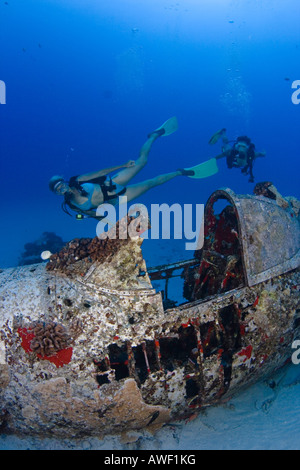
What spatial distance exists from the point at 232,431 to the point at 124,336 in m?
2.48

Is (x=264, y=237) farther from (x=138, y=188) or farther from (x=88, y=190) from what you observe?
(x=138, y=188)

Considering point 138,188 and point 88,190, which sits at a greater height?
point 138,188

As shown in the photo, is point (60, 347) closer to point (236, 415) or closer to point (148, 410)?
point (148, 410)

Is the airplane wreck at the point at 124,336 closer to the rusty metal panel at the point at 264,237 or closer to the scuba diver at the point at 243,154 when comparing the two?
the rusty metal panel at the point at 264,237

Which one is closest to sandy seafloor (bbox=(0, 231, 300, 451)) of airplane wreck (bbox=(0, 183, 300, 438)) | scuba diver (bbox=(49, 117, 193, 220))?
airplane wreck (bbox=(0, 183, 300, 438))

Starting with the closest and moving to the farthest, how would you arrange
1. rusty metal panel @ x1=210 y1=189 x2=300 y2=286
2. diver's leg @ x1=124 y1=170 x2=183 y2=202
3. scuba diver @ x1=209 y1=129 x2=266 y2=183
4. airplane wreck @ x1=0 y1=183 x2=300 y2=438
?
airplane wreck @ x1=0 y1=183 x2=300 y2=438 < rusty metal panel @ x1=210 y1=189 x2=300 y2=286 < diver's leg @ x1=124 y1=170 x2=183 y2=202 < scuba diver @ x1=209 y1=129 x2=266 y2=183

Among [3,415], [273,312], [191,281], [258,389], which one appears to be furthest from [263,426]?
[3,415]

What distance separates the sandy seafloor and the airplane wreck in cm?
23

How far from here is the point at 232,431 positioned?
4445 mm

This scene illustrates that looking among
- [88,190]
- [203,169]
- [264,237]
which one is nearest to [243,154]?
[203,169]

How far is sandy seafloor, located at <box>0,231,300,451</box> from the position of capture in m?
4.19

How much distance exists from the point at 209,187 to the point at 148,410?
2438 inches

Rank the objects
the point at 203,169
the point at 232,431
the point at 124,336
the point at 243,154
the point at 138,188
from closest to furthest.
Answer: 1. the point at 124,336
2. the point at 232,431
3. the point at 138,188
4. the point at 203,169
5. the point at 243,154

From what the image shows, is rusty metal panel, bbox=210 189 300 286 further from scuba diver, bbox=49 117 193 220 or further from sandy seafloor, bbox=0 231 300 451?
scuba diver, bbox=49 117 193 220
